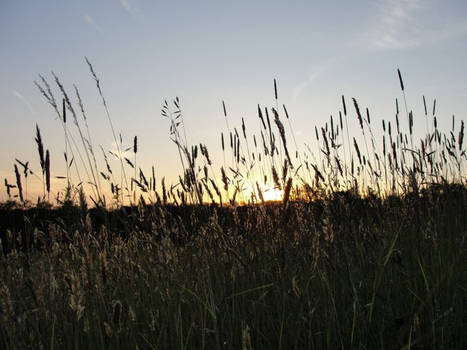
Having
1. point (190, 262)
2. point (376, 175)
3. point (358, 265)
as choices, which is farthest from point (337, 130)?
point (190, 262)

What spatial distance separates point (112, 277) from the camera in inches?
96.0

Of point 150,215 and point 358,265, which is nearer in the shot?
point 358,265

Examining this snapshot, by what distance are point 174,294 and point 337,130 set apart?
2568 mm

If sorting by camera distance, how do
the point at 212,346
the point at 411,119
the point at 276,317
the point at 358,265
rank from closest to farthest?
→ the point at 212,346 < the point at 276,317 < the point at 358,265 < the point at 411,119

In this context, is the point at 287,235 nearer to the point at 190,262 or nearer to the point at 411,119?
the point at 190,262

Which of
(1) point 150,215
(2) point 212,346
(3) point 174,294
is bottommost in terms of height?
(2) point 212,346

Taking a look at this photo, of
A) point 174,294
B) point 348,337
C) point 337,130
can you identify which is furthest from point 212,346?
point 337,130

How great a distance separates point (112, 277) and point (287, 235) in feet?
3.45

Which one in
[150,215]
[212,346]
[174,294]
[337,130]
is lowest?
[212,346]

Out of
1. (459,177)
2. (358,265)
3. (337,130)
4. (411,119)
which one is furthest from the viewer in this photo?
(459,177)

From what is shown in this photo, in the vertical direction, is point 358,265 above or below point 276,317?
above

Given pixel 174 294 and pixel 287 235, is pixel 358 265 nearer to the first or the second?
pixel 287 235

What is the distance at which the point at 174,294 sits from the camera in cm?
178

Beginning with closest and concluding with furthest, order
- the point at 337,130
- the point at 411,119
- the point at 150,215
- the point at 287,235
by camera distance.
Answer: the point at 150,215 → the point at 287,235 → the point at 337,130 → the point at 411,119
